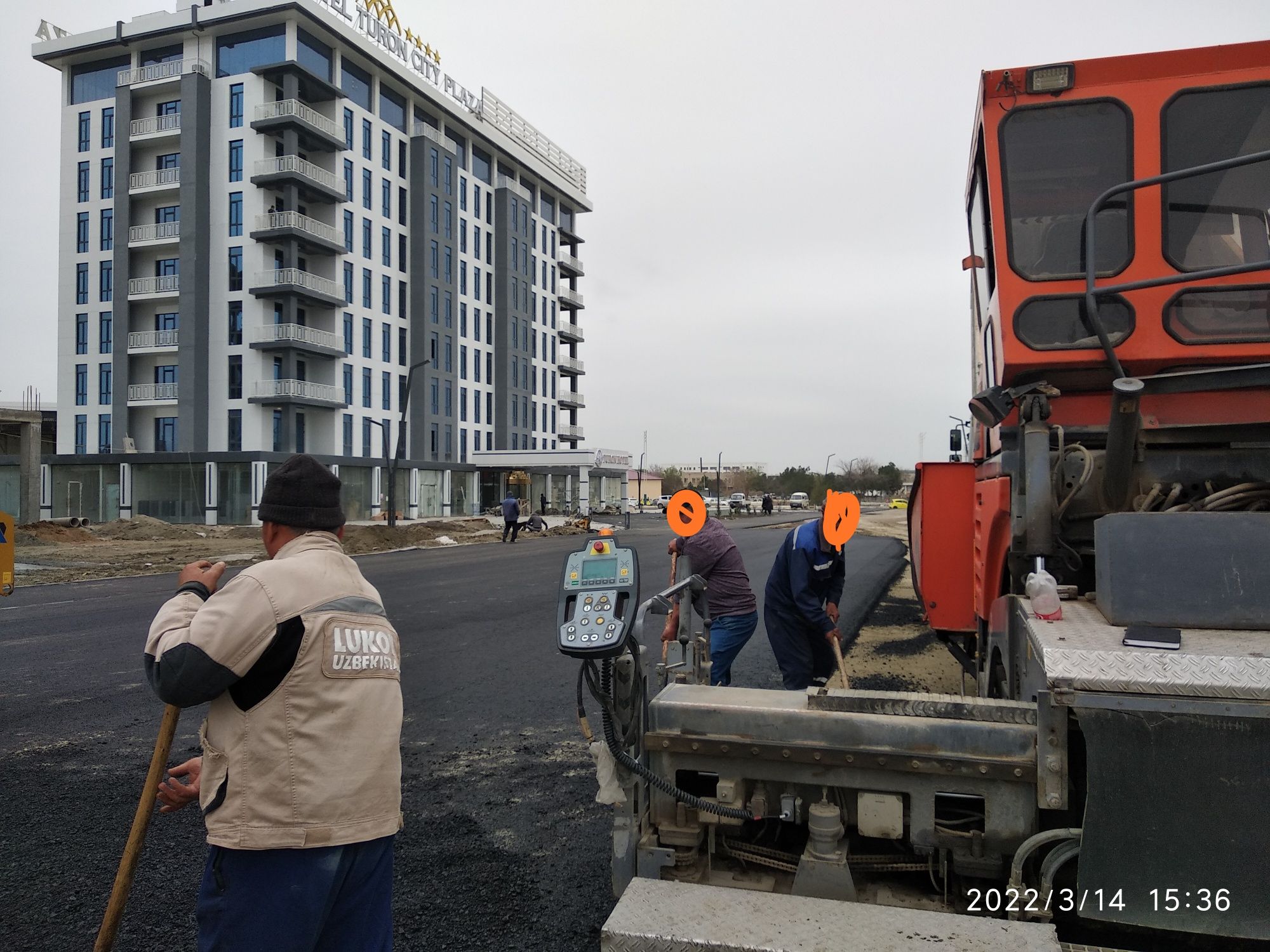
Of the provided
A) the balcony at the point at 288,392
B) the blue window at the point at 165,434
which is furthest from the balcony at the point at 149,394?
the balcony at the point at 288,392

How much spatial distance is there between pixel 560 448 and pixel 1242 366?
70.7 metres

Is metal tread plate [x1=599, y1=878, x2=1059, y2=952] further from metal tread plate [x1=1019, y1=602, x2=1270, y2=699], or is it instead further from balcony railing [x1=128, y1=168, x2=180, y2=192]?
balcony railing [x1=128, y1=168, x2=180, y2=192]

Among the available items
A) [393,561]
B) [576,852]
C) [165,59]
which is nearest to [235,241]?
[165,59]

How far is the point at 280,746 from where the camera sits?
2.22 meters

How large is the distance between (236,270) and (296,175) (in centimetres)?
596

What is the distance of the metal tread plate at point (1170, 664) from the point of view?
221 centimetres

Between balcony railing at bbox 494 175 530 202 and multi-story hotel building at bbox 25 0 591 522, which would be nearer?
multi-story hotel building at bbox 25 0 591 522

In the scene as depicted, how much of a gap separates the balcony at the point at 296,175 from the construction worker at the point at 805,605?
45092mm

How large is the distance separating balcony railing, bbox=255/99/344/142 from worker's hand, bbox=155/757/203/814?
4822 cm

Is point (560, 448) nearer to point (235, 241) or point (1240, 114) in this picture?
point (235, 241)

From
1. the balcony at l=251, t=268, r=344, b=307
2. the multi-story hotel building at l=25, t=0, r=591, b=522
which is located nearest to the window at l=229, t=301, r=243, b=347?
the multi-story hotel building at l=25, t=0, r=591, b=522

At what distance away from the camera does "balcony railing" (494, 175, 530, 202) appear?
64562mm

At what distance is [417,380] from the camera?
54375 mm

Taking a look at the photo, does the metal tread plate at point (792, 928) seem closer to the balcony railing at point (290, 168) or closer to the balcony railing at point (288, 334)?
the balcony railing at point (288, 334)
